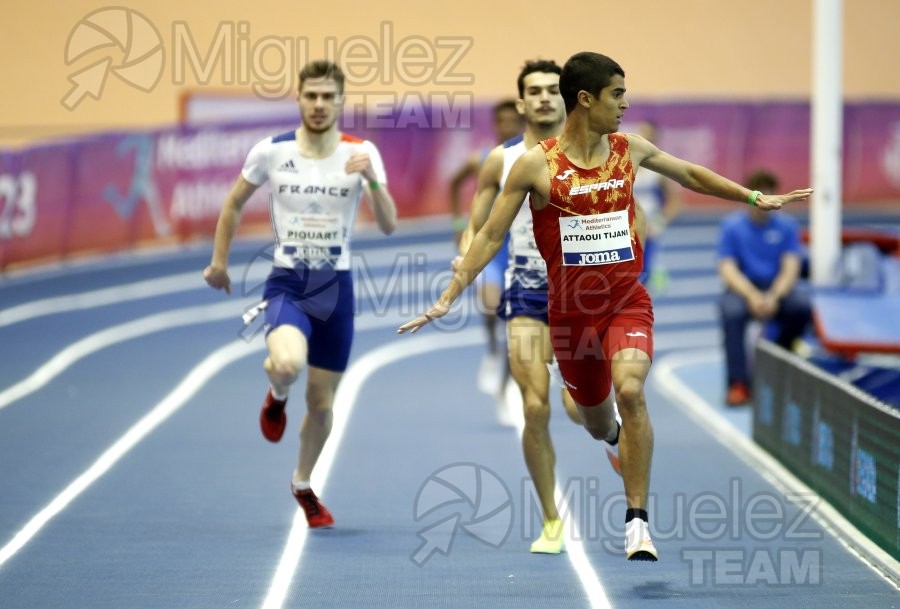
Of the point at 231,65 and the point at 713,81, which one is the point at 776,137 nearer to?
the point at 713,81

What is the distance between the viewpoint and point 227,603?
21.0 feet

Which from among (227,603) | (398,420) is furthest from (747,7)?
(227,603)

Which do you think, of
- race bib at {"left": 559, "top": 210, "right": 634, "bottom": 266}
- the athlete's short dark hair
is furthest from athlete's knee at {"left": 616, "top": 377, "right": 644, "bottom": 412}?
the athlete's short dark hair

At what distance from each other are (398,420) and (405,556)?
15.8 ft

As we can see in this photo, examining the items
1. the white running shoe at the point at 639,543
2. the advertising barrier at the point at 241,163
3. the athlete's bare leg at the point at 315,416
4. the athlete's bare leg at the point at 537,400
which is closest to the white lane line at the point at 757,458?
the white running shoe at the point at 639,543

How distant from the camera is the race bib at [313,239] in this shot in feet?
25.5

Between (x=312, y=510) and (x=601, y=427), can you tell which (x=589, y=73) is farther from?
(x=312, y=510)

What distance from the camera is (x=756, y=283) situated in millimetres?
13148

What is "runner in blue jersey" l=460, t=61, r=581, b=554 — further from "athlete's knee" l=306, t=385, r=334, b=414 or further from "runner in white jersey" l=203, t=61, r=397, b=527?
"athlete's knee" l=306, t=385, r=334, b=414

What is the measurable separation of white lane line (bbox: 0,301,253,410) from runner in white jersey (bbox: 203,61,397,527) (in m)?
5.13

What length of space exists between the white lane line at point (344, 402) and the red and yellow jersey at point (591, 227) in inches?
69.7

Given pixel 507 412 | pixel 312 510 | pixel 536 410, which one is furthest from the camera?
pixel 507 412

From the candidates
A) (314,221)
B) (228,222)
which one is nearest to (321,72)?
(314,221)

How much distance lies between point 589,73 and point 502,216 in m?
0.69
